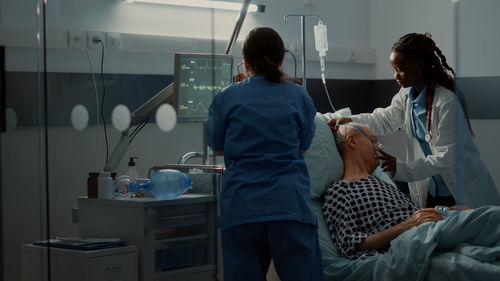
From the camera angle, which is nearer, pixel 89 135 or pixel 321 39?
pixel 89 135

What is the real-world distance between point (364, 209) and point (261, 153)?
0.65 metres

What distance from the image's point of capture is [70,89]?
6.45ft

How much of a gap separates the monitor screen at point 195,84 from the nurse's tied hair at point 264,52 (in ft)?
0.40

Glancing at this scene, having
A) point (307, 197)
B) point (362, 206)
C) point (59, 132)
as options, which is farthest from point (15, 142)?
point (362, 206)

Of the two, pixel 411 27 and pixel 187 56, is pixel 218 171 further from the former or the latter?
pixel 411 27

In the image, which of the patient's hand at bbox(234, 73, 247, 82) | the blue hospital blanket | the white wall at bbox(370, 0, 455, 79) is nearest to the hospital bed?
the blue hospital blanket

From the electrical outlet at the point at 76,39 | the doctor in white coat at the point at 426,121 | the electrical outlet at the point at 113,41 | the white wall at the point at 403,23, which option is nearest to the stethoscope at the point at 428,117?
the doctor in white coat at the point at 426,121

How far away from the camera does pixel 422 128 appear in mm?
2588

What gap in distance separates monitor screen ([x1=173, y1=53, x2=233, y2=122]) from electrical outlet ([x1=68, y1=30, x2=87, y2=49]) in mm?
291

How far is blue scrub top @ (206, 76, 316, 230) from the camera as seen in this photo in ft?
6.12

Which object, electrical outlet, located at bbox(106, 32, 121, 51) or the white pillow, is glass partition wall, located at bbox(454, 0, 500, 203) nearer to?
the white pillow

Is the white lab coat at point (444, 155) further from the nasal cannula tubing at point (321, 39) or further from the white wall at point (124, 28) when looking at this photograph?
the white wall at point (124, 28)

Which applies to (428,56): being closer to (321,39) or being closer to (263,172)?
(321,39)

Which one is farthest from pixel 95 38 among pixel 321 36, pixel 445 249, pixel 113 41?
pixel 321 36
